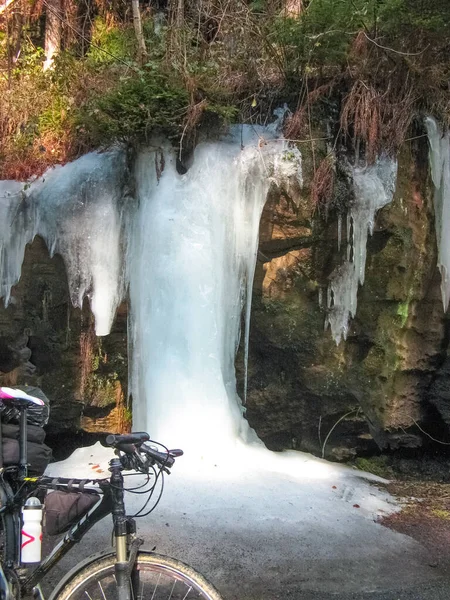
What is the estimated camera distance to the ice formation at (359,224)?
589cm

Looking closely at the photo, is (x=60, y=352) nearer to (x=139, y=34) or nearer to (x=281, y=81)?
(x=281, y=81)

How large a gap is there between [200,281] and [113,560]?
3.87m

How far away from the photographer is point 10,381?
252 inches

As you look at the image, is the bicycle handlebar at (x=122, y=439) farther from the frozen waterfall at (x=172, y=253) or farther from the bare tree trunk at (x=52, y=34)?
the bare tree trunk at (x=52, y=34)

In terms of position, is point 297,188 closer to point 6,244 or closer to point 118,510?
point 6,244

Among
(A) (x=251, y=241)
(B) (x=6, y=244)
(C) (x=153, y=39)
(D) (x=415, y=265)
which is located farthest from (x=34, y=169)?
(D) (x=415, y=265)

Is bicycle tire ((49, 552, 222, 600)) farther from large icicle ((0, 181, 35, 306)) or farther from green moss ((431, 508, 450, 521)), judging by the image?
large icicle ((0, 181, 35, 306))

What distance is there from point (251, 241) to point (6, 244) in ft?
8.63

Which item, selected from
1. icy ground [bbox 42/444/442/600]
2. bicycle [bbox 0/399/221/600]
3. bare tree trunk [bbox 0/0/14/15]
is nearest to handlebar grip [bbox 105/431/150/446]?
bicycle [bbox 0/399/221/600]

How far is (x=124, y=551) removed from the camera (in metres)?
2.06

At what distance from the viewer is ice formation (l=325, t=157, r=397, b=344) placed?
5895mm

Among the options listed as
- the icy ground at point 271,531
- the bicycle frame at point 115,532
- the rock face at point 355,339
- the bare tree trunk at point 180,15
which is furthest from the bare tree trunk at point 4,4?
the bicycle frame at point 115,532

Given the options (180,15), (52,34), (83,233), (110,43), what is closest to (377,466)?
(83,233)

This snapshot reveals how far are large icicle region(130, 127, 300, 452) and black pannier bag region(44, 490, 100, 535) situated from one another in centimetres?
340
